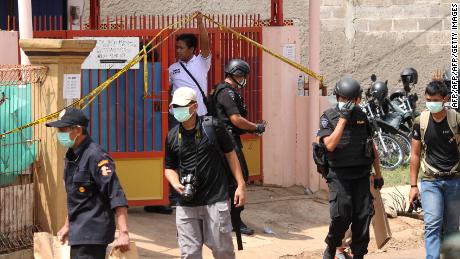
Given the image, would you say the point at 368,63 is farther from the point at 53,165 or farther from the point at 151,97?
the point at 53,165

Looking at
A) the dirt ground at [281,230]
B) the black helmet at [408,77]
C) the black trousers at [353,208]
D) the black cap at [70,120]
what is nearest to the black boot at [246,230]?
the dirt ground at [281,230]

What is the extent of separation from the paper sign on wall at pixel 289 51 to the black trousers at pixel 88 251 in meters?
6.34

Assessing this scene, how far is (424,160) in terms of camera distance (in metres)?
8.80

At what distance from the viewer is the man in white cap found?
24.9 feet

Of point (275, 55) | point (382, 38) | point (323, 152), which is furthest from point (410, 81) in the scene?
point (323, 152)

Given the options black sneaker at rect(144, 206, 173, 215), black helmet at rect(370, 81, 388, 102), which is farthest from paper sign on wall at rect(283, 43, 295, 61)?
black helmet at rect(370, 81, 388, 102)

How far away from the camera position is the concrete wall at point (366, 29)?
16.9 metres

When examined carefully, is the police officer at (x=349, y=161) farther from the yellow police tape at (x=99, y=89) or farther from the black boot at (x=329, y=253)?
the yellow police tape at (x=99, y=89)

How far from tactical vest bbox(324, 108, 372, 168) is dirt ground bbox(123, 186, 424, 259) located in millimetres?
1720

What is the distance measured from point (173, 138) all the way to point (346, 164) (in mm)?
1708

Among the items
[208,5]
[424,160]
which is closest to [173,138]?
[424,160]

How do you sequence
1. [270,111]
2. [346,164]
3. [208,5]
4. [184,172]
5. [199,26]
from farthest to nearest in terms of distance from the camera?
[208,5] → [270,111] → [199,26] → [346,164] → [184,172]

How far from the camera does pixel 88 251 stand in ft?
21.9

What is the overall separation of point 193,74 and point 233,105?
4.10 feet
